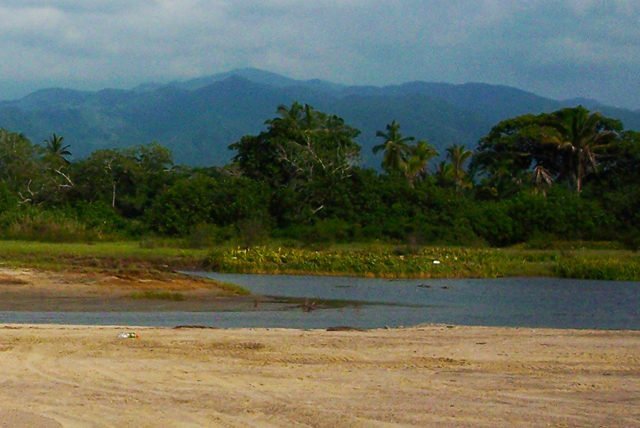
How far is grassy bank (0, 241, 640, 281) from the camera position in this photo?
4762cm

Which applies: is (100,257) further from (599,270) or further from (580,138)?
(580,138)

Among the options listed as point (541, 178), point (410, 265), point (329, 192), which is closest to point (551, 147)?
point (541, 178)

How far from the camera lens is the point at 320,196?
68.3 metres

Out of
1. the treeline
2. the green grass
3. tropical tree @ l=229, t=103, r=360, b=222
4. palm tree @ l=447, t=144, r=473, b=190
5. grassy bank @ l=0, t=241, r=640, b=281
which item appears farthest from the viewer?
palm tree @ l=447, t=144, r=473, b=190

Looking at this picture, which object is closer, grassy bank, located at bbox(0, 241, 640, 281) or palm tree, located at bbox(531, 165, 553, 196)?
grassy bank, located at bbox(0, 241, 640, 281)

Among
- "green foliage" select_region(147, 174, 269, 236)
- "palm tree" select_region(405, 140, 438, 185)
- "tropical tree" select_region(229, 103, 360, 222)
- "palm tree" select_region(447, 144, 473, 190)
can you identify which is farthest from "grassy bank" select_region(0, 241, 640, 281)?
"palm tree" select_region(447, 144, 473, 190)

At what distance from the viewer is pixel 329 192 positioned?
68.0 m

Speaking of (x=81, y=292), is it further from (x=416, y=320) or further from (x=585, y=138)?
(x=585, y=138)

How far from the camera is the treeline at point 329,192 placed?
212 feet

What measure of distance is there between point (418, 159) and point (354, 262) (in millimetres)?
46030

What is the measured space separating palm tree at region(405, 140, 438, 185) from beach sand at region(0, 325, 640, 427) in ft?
234

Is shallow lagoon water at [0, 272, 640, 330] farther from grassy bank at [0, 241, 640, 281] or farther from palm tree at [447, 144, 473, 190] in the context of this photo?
palm tree at [447, 144, 473, 190]

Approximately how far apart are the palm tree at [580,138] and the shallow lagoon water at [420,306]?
33.1 m

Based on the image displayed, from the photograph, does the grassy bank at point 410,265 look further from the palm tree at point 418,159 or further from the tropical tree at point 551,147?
the palm tree at point 418,159
